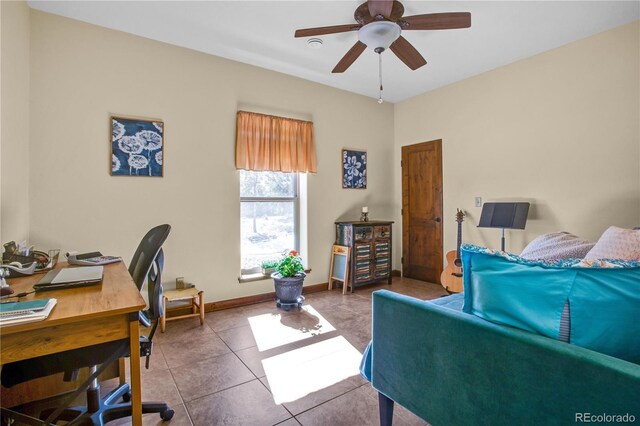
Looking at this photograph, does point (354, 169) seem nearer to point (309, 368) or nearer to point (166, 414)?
point (309, 368)

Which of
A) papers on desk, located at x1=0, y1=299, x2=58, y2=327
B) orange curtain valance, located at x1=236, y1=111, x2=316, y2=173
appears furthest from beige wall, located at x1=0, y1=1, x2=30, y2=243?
orange curtain valance, located at x1=236, y1=111, x2=316, y2=173

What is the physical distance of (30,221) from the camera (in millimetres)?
2643

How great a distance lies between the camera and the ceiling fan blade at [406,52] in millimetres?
2595

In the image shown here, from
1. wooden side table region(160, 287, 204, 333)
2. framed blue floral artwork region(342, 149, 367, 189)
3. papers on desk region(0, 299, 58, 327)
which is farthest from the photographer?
framed blue floral artwork region(342, 149, 367, 189)

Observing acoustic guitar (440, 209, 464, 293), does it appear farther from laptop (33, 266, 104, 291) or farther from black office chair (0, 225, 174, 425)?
laptop (33, 266, 104, 291)

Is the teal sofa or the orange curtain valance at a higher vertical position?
the orange curtain valance

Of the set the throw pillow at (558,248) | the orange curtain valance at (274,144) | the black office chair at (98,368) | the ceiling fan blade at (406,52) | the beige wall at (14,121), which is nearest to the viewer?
the black office chair at (98,368)

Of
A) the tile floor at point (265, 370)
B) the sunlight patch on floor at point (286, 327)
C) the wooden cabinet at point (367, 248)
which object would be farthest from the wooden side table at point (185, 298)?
the wooden cabinet at point (367, 248)

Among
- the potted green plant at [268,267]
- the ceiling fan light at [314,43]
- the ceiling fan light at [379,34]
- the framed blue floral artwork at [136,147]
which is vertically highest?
the ceiling fan light at [314,43]

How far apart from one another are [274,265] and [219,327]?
1.04 metres

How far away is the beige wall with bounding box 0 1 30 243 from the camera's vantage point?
82.5 inches

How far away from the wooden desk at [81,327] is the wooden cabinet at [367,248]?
3053 millimetres

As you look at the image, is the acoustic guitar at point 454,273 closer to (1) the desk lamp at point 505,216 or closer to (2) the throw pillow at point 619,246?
(1) the desk lamp at point 505,216

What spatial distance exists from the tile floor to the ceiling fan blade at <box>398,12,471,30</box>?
2577 mm
